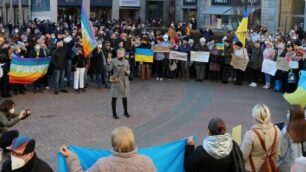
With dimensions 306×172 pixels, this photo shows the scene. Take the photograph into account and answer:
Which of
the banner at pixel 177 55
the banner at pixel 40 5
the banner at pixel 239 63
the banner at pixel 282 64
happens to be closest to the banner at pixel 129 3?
the banner at pixel 40 5

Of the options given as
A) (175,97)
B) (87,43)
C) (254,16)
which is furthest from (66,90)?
(254,16)

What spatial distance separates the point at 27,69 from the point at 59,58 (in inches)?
44.7

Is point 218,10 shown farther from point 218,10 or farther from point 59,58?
point 59,58

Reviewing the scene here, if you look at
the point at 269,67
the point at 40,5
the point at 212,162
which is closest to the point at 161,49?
the point at 269,67

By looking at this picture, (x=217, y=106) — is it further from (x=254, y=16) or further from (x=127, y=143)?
(x=254, y=16)

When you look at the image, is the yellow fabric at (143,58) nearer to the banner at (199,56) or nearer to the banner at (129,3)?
the banner at (199,56)

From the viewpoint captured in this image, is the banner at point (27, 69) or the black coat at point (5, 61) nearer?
the black coat at point (5, 61)

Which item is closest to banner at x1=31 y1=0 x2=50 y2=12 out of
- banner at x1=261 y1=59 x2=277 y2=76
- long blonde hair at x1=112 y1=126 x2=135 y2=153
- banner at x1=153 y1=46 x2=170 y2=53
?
banner at x1=153 y1=46 x2=170 y2=53

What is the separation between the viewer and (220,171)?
18.5 ft

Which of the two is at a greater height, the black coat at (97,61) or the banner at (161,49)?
the banner at (161,49)

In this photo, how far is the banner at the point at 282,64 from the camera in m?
17.4

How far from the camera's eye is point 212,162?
555 cm

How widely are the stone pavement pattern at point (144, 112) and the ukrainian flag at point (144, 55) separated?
43.7 inches

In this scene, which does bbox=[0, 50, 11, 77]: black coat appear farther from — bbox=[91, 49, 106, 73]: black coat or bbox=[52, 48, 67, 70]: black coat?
bbox=[91, 49, 106, 73]: black coat
